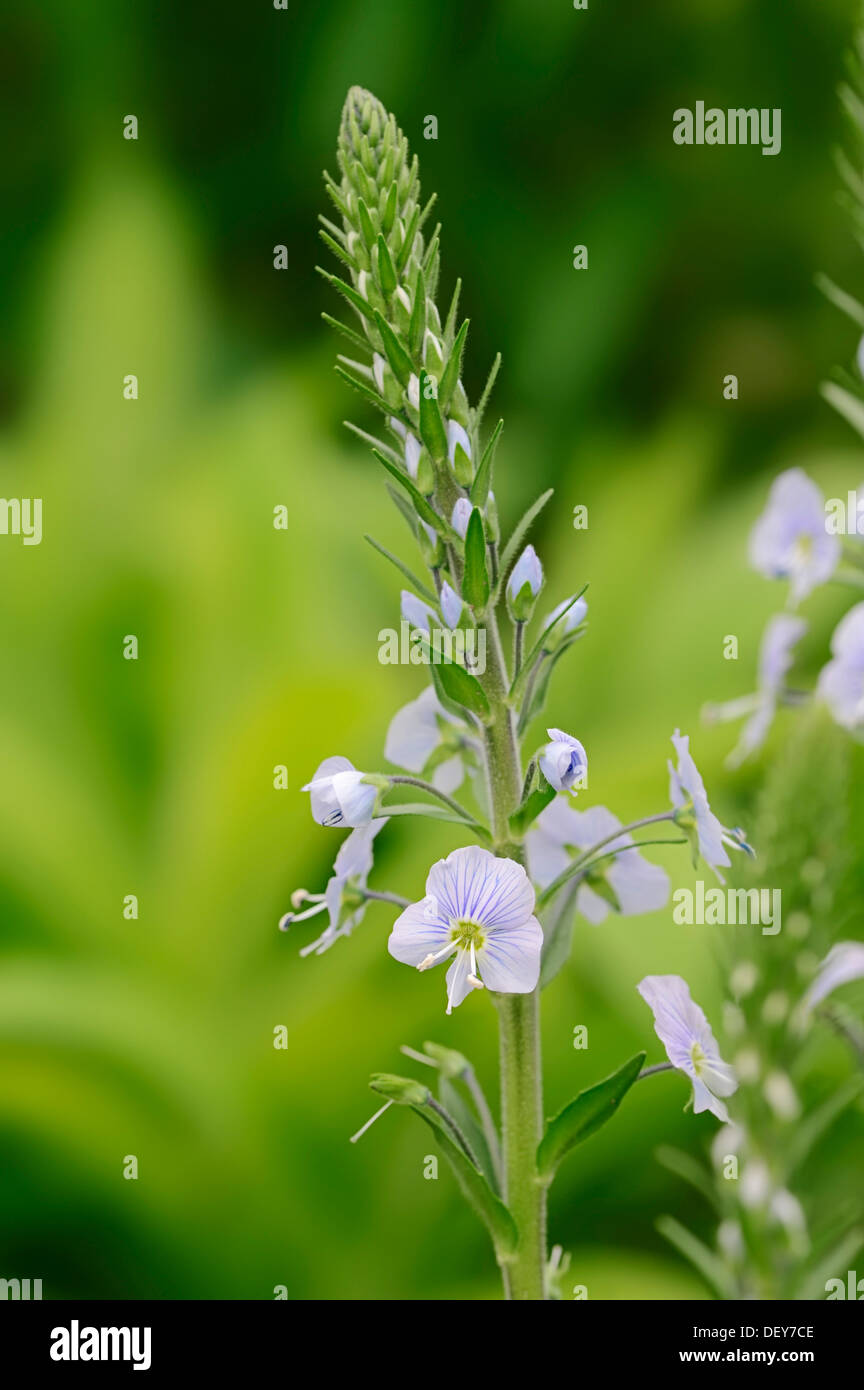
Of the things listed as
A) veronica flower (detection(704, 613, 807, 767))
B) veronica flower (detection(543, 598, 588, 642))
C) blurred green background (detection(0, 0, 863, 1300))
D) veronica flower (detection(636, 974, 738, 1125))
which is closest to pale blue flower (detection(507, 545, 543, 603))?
veronica flower (detection(543, 598, 588, 642))

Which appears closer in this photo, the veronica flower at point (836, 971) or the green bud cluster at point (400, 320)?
the green bud cluster at point (400, 320)

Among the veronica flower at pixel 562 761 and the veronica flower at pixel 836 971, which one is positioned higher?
the veronica flower at pixel 562 761

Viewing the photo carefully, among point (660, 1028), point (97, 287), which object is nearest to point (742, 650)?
point (97, 287)

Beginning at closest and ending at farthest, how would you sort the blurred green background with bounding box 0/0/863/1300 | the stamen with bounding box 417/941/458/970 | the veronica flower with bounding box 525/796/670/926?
the stamen with bounding box 417/941/458/970, the veronica flower with bounding box 525/796/670/926, the blurred green background with bounding box 0/0/863/1300

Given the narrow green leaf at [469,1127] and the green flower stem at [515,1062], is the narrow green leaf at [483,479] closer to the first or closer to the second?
the green flower stem at [515,1062]

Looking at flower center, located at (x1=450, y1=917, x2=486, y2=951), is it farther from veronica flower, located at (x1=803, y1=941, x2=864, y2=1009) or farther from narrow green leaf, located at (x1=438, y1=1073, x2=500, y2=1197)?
veronica flower, located at (x1=803, y1=941, x2=864, y2=1009)

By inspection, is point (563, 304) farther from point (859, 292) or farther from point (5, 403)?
point (5, 403)

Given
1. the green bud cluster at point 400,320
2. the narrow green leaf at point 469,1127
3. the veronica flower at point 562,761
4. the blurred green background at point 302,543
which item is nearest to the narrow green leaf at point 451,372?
the green bud cluster at point 400,320
